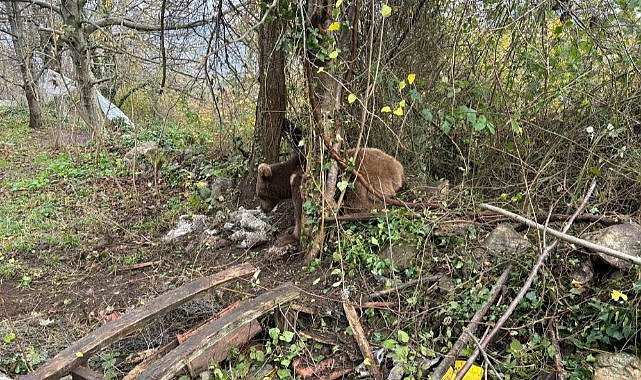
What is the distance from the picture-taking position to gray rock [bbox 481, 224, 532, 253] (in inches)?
134

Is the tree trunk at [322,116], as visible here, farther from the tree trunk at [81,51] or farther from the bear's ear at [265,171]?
the tree trunk at [81,51]

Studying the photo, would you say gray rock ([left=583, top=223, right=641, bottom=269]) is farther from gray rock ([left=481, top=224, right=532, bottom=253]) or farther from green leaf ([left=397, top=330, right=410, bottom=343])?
green leaf ([left=397, top=330, right=410, bottom=343])

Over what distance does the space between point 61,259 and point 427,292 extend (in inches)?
147

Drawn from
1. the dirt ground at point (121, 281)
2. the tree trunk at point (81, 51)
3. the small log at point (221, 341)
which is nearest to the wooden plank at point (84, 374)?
the dirt ground at point (121, 281)

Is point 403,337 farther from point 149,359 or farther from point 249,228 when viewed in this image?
point 249,228

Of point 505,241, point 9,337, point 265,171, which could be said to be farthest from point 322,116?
point 9,337

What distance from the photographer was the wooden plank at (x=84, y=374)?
286 cm

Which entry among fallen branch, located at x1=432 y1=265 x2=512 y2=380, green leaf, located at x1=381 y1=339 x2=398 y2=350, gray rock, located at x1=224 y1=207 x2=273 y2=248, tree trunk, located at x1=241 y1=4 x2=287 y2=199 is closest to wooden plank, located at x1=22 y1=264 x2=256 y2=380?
gray rock, located at x1=224 y1=207 x2=273 y2=248

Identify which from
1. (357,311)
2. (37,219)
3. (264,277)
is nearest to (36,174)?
(37,219)

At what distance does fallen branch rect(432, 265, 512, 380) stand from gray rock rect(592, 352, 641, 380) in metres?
0.66

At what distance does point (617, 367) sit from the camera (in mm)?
2633

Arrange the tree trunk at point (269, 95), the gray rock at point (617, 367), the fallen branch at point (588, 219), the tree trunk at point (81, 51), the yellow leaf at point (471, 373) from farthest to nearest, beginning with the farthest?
the tree trunk at point (81, 51) → the tree trunk at point (269, 95) → the fallen branch at point (588, 219) → the yellow leaf at point (471, 373) → the gray rock at point (617, 367)

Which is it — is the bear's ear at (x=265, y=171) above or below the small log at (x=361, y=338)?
Result: above

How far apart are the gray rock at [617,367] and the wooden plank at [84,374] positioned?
9.36 feet
